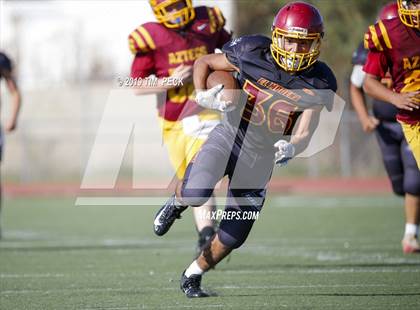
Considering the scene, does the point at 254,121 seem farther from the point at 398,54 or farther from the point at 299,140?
the point at 398,54

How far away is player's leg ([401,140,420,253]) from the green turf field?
14cm

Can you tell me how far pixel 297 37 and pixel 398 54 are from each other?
0.82m

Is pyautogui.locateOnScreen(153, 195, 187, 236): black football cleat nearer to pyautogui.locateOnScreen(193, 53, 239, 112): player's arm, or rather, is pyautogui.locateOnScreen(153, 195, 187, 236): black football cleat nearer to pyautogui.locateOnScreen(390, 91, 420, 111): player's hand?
pyautogui.locateOnScreen(193, 53, 239, 112): player's arm

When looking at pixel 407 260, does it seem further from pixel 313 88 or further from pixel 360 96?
Result: pixel 313 88

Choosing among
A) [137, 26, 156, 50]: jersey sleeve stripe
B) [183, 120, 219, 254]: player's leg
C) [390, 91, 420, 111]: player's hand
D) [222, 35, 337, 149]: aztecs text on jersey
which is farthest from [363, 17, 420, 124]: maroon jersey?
[137, 26, 156, 50]: jersey sleeve stripe

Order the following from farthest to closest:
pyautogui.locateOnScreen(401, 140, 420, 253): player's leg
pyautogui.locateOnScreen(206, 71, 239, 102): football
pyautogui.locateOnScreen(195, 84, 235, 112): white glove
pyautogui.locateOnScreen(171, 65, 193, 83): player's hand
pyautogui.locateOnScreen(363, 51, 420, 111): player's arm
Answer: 1. pyautogui.locateOnScreen(401, 140, 420, 253): player's leg
2. pyautogui.locateOnScreen(171, 65, 193, 83): player's hand
3. pyautogui.locateOnScreen(363, 51, 420, 111): player's arm
4. pyautogui.locateOnScreen(206, 71, 239, 102): football
5. pyautogui.locateOnScreen(195, 84, 235, 112): white glove

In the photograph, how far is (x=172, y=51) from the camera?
650cm

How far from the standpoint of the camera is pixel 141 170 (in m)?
17.0

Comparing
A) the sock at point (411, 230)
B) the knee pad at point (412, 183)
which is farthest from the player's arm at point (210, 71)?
the sock at point (411, 230)

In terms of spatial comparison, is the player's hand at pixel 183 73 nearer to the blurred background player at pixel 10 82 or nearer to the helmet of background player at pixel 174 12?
the helmet of background player at pixel 174 12

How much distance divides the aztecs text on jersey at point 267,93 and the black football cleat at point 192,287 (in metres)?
0.86

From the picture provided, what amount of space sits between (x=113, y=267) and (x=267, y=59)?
225 cm

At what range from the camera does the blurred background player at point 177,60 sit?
640 centimetres

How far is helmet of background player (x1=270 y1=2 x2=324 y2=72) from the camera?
4.57 m
